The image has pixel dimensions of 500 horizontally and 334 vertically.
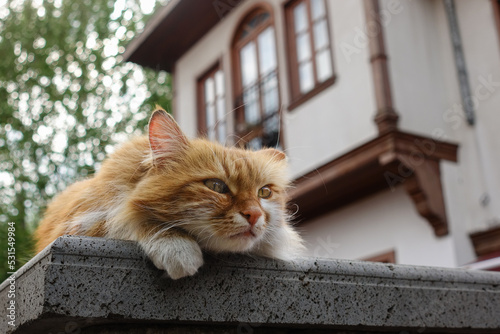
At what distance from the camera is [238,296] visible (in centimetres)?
197

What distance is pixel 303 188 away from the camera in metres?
8.79

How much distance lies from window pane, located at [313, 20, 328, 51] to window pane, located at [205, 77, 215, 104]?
3.06 m

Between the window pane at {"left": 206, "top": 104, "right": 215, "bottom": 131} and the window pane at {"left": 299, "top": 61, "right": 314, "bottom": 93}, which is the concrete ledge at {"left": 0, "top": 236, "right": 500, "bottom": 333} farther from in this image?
the window pane at {"left": 206, "top": 104, "right": 215, "bottom": 131}

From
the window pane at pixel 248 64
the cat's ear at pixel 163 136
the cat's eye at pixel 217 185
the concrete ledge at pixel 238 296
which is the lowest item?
the concrete ledge at pixel 238 296

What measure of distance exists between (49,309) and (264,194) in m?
0.83

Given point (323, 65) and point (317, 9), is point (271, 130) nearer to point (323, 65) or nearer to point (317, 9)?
point (323, 65)

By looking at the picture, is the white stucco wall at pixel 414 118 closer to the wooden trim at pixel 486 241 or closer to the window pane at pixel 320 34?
the wooden trim at pixel 486 241

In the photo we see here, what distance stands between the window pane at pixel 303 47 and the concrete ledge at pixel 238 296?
707cm

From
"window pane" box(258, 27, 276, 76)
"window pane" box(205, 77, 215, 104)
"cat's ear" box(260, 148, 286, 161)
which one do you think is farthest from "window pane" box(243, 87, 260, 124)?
"cat's ear" box(260, 148, 286, 161)

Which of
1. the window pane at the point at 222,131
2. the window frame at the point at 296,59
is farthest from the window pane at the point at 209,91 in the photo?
the window frame at the point at 296,59

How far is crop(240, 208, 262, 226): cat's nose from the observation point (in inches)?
73.4

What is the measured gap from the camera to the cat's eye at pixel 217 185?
1.95 metres

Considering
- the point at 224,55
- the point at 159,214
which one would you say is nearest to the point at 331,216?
the point at 224,55

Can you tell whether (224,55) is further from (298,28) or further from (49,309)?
(49,309)
